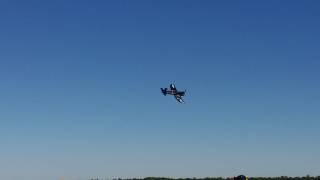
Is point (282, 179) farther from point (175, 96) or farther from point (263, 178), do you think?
point (175, 96)

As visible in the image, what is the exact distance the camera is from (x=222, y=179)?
456 feet

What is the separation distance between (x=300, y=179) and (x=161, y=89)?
1790 inches

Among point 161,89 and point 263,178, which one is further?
point 263,178

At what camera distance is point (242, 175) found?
7500cm

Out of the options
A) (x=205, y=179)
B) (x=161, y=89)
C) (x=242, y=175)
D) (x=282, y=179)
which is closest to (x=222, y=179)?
(x=205, y=179)

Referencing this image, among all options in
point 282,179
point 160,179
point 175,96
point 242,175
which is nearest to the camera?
point 242,175

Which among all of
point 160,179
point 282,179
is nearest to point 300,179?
point 282,179

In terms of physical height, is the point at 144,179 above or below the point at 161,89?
below

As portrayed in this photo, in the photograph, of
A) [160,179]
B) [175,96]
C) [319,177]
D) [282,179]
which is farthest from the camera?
[160,179]

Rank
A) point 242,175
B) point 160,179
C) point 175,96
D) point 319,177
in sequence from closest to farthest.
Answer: point 242,175 < point 175,96 < point 319,177 < point 160,179

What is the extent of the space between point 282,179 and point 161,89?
45.7 m

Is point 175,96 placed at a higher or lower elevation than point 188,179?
higher

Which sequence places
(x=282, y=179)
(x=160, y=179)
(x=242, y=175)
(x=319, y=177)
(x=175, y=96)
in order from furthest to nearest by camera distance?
(x=160, y=179)
(x=282, y=179)
(x=319, y=177)
(x=175, y=96)
(x=242, y=175)

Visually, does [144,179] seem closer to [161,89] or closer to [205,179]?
[205,179]
